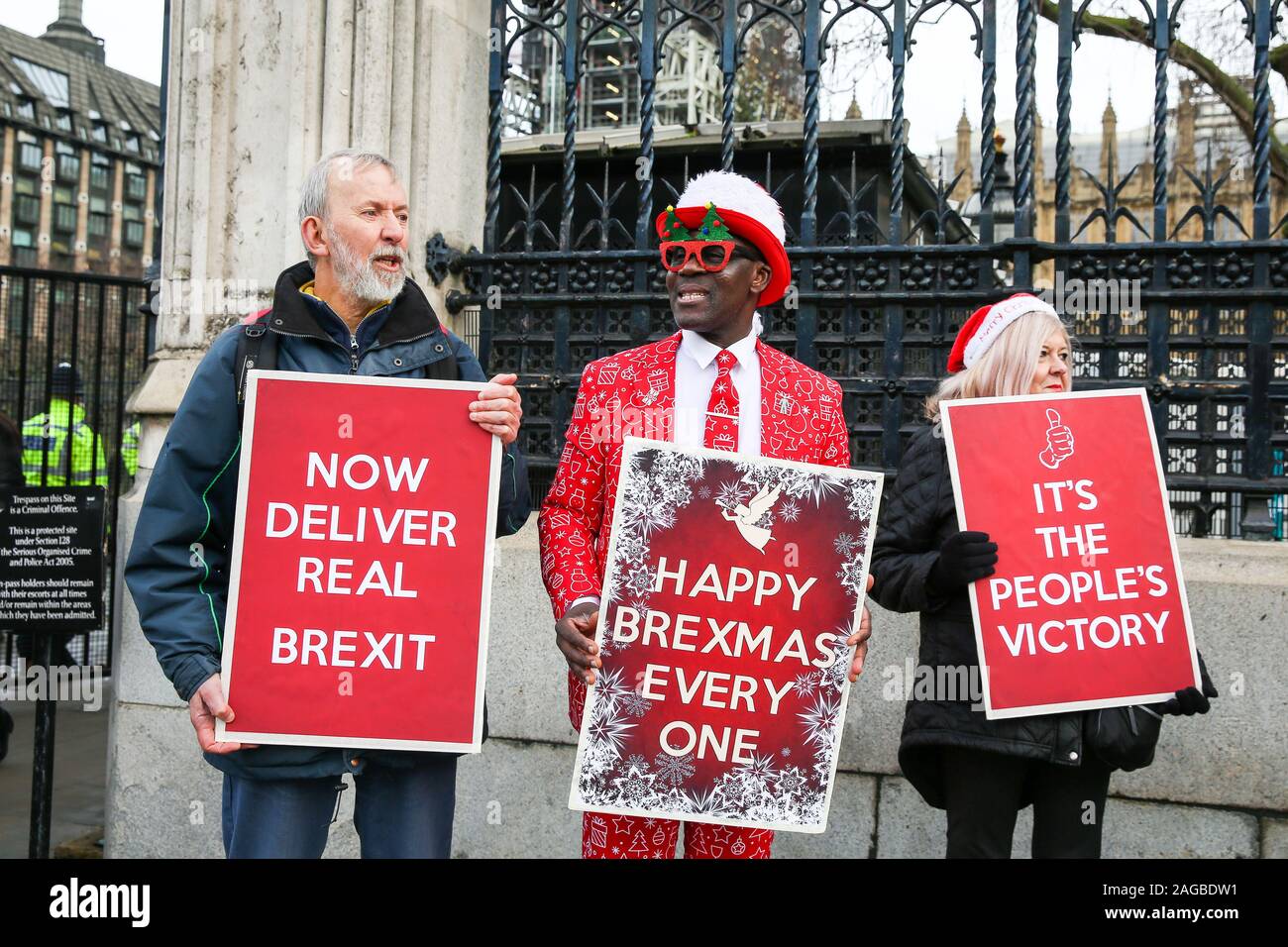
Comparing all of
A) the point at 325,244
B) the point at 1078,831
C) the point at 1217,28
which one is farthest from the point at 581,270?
the point at 1217,28

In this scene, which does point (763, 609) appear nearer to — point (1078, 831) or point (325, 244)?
point (1078, 831)

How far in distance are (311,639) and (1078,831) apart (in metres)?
2.01

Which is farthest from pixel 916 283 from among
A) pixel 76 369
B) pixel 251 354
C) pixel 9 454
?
pixel 76 369

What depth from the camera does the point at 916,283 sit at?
15.5 ft

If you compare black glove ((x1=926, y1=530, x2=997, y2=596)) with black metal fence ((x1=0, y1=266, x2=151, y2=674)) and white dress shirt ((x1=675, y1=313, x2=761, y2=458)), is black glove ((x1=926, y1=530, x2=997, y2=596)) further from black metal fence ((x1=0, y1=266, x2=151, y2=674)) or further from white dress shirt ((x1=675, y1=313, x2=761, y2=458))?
black metal fence ((x1=0, y1=266, x2=151, y2=674))

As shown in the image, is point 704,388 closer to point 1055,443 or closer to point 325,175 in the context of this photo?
point 1055,443

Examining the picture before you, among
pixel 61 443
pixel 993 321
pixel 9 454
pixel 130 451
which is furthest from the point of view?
pixel 130 451

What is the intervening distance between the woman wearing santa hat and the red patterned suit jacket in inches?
12.7

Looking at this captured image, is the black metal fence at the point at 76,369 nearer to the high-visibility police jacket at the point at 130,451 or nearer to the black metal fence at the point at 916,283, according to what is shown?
the high-visibility police jacket at the point at 130,451

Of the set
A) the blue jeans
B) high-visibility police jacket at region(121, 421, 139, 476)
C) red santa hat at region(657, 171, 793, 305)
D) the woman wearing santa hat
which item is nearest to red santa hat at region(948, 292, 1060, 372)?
the woman wearing santa hat

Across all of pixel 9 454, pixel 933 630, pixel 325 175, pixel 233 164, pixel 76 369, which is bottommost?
pixel 933 630

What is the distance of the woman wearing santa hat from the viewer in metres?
3.13

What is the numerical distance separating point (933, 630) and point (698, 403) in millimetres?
903

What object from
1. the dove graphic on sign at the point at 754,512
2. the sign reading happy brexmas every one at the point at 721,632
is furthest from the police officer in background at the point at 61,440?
the dove graphic on sign at the point at 754,512
